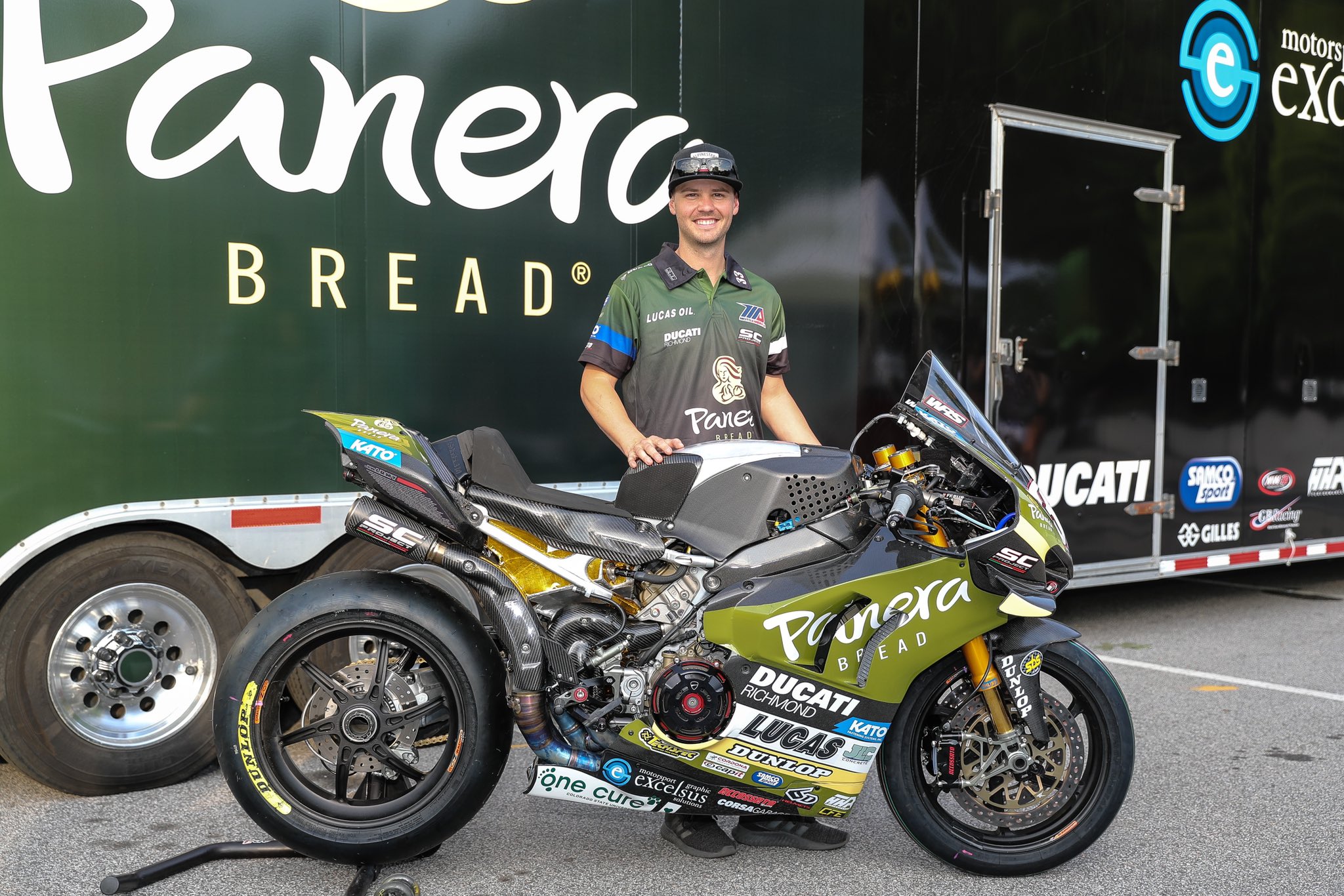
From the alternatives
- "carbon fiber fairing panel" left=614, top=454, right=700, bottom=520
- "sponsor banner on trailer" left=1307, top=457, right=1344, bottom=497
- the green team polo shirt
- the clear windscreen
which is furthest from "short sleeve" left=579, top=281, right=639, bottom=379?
"sponsor banner on trailer" left=1307, top=457, right=1344, bottom=497

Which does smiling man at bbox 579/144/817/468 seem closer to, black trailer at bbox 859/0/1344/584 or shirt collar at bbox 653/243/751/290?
shirt collar at bbox 653/243/751/290

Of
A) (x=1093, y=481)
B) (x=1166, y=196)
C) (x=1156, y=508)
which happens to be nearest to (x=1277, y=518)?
(x=1156, y=508)

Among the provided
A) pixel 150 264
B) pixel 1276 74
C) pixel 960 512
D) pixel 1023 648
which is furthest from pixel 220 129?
pixel 1276 74

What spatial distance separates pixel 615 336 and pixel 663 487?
0.77 m

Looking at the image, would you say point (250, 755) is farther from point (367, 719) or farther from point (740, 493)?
point (740, 493)

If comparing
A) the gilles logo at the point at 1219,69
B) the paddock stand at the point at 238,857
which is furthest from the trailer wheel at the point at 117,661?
the gilles logo at the point at 1219,69

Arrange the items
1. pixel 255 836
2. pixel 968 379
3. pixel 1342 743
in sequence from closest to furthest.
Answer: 1. pixel 255 836
2. pixel 1342 743
3. pixel 968 379

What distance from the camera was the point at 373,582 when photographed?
10.9ft

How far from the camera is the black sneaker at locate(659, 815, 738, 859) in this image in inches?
141

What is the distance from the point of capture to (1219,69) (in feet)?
22.4

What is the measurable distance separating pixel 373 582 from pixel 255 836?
3.23 feet

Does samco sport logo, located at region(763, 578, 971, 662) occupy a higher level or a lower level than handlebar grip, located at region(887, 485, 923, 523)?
lower

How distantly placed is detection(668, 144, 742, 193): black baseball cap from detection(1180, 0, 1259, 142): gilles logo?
13.1ft

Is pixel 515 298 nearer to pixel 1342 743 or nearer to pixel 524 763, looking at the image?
pixel 524 763
